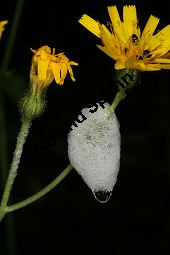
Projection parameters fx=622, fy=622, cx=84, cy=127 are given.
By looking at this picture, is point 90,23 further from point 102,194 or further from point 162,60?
point 102,194

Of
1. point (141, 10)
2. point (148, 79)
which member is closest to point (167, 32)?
point (141, 10)

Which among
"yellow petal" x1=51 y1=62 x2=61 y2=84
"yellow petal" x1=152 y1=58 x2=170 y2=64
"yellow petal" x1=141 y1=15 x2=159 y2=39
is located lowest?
"yellow petal" x1=51 y1=62 x2=61 y2=84

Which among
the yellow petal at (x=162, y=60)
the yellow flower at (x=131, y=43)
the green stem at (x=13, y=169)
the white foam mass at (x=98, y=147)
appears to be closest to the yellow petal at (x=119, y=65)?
the yellow flower at (x=131, y=43)

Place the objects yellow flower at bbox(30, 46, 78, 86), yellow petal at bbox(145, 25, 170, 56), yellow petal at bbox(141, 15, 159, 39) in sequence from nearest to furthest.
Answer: yellow flower at bbox(30, 46, 78, 86), yellow petal at bbox(145, 25, 170, 56), yellow petal at bbox(141, 15, 159, 39)

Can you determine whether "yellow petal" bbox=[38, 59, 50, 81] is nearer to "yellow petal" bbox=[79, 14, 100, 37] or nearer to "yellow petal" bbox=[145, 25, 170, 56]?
"yellow petal" bbox=[79, 14, 100, 37]

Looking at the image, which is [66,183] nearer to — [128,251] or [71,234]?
[71,234]

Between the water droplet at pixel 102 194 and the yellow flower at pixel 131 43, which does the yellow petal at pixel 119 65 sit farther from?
the water droplet at pixel 102 194

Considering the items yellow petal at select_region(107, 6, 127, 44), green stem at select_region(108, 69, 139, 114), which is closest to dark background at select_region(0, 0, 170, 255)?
yellow petal at select_region(107, 6, 127, 44)
